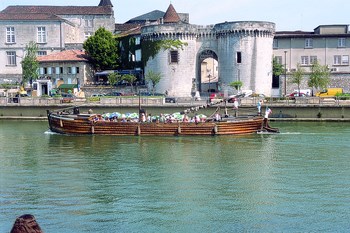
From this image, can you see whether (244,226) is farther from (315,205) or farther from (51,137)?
(51,137)

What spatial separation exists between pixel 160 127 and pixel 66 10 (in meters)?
58.6

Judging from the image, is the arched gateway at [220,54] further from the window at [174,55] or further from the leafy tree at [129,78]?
the leafy tree at [129,78]

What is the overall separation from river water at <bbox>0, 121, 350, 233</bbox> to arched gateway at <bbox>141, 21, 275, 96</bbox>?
27.7 metres

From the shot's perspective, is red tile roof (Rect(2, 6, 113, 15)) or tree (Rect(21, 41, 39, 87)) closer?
tree (Rect(21, 41, 39, 87))

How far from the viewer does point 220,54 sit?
7194cm

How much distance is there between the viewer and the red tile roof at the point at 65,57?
7750 centimetres

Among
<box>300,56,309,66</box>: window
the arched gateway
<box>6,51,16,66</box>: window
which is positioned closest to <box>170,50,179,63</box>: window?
the arched gateway

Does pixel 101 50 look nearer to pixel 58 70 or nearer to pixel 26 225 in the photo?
pixel 58 70

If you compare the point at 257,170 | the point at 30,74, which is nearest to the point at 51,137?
the point at 257,170

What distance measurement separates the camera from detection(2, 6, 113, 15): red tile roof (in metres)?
93.0

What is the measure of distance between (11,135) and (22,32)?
4174 centimetres

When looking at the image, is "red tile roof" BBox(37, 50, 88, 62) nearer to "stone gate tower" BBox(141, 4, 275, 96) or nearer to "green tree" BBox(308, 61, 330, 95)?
"stone gate tower" BBox(141, 4, 275, 96)

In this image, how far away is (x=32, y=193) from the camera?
78.8 feet

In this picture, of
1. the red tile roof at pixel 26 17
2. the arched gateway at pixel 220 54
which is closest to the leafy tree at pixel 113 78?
the arched gateway at pixel 220 54
